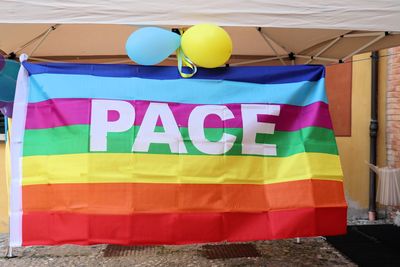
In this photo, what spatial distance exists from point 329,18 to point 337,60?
1.77 m

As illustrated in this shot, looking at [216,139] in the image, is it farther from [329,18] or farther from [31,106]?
[31,106]

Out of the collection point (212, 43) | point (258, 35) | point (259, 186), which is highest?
point (258, 35)

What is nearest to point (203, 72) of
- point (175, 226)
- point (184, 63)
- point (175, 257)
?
point (184, 63)

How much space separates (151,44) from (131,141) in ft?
2.24

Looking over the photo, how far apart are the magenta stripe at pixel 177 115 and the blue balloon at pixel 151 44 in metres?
0.32

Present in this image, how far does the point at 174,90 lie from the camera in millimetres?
2982

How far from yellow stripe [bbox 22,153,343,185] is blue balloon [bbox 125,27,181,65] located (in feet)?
2.25

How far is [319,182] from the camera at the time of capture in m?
2.97

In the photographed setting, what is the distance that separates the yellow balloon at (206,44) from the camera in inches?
107

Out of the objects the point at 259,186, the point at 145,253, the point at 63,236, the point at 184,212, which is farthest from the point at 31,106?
the point at 145,253

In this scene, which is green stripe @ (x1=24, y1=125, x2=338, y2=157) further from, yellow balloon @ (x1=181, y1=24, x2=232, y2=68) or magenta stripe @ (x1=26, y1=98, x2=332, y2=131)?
yellow balloon @ (x1=181, y1=24, x2=232, y2=68)

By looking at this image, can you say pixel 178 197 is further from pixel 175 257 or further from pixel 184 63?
pixel 175 257

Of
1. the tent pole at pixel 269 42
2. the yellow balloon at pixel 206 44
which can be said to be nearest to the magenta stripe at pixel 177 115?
the yellow balloon at pixel 206 44

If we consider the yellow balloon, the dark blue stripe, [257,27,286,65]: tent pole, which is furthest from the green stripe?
[257,27,286,65]: tent pole
